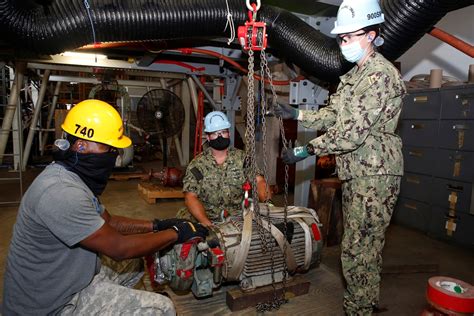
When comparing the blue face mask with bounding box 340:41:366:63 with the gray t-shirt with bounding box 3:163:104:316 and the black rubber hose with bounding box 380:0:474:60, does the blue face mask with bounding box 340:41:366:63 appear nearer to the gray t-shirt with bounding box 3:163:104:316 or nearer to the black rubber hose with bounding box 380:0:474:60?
the black rubber hose with bounding box 380:0:474:60

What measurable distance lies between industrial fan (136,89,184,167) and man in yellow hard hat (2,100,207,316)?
13.2 feet

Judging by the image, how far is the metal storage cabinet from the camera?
3.39m

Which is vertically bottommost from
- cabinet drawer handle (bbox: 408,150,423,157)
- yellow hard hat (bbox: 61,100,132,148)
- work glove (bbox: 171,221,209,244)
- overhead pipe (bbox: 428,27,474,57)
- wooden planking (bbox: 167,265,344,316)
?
wooden planking (bbox: 167,265,344,316)

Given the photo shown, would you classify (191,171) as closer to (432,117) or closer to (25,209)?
(25,209)

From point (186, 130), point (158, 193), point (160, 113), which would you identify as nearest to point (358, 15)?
point (158, 193)

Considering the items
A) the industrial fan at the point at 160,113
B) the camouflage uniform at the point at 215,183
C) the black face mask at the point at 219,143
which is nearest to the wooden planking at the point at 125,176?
the industrial fan at the point at 160,113

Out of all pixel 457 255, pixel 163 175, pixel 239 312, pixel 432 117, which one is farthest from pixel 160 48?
pixel 457 255

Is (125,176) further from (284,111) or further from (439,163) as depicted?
(439,163)

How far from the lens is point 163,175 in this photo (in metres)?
5.24

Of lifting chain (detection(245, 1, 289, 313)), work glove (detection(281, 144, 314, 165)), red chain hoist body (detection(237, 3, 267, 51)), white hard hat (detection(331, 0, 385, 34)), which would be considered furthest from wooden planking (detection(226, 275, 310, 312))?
white hard hat (detection(331, 0, 385, 34))

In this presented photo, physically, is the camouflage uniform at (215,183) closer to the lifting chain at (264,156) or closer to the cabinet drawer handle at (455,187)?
the lifting chain at (264,156)

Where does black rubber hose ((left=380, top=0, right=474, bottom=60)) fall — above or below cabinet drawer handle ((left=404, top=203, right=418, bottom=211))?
above

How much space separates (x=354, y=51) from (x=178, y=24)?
1.46m

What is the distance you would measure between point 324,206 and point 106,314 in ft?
8.20
